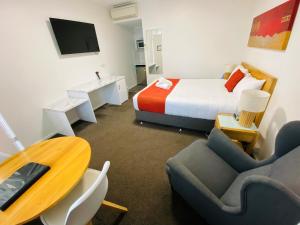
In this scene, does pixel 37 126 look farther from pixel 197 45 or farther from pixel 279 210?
pixel 197 45

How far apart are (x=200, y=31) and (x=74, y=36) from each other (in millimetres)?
2891

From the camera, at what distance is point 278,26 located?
167 cm

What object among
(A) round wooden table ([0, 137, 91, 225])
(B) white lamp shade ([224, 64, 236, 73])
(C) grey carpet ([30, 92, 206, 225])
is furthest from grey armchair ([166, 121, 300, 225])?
(B) white lamp shade ([224, 64, 236, 73])

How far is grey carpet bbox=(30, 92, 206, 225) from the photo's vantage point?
133 centimetres

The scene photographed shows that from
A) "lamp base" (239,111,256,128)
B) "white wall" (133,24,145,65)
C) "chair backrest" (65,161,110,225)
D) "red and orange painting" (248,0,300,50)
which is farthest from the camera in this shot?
"white wall" (133,24,145,65)

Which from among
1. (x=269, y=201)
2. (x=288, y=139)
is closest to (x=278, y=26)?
(x=288, y=139)

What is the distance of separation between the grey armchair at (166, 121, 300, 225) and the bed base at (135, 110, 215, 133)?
0.78 metres

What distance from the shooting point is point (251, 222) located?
0.78m

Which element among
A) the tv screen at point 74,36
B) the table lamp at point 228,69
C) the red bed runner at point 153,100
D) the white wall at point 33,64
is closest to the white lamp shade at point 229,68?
the table lamp at point 228,69

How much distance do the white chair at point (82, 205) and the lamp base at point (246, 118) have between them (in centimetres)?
160

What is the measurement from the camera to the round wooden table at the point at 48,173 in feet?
2.63

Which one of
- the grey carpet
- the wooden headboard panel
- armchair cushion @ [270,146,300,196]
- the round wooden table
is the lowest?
the grey carpet

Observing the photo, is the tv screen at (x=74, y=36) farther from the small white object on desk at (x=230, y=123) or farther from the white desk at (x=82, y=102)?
the small white object on desk at (x=230, y=123)

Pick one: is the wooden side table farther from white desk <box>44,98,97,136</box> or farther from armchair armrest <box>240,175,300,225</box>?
white desk <box>44,98,97,136</box>
